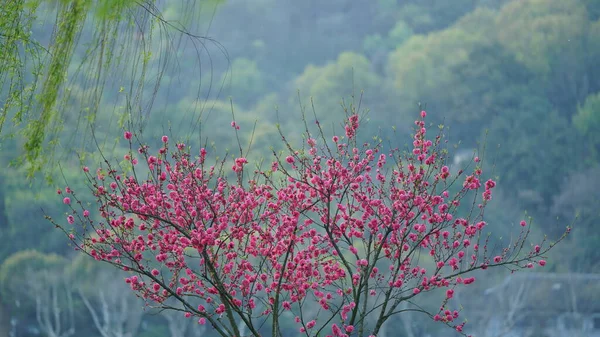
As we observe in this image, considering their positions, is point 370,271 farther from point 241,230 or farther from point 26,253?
point 26,253

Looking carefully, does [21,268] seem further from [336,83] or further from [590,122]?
[590,122]

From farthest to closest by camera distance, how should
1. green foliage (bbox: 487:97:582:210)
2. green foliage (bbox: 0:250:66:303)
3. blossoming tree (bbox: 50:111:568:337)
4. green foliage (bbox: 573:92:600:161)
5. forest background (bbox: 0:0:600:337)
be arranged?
green foliage (bbox: 573:92:600:161)
green foliage (bbox: 487:97:582:210)
forest background (bbox: 0:0:600:337)
green foliage (bbox: 0:250:66:303)
blossoming tree (bbox: 50:111:568:337)

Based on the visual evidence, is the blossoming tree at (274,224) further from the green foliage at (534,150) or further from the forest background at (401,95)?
→ the green foliage at (534,150)

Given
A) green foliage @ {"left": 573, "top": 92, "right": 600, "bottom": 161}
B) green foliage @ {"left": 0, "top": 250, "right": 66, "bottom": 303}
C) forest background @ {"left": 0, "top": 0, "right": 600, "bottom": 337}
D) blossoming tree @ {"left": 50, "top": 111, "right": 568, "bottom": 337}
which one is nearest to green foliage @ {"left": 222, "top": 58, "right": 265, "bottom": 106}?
forest background @ {"left": 0, "top": 0, "right": 600, "bottom": 337}

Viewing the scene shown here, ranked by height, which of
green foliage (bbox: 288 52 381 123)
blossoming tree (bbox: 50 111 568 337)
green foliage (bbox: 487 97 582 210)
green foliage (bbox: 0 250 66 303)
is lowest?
blossoming tree (bbox: 50 111 568 337)

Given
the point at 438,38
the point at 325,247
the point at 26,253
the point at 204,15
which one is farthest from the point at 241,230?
the point at 438,38

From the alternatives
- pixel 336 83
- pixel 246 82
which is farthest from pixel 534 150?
pixel 246 82

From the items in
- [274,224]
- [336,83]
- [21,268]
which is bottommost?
[274,224]

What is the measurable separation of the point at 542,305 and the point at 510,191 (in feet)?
8.70

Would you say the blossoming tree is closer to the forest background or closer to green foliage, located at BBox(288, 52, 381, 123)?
the forest background

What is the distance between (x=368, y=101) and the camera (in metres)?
20.8

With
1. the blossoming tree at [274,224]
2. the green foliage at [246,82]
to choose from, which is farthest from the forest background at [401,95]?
the blossoming tree at [274,224]

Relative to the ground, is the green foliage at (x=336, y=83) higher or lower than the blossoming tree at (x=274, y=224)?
higher

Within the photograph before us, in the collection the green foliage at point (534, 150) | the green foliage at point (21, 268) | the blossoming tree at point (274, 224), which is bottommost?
the blossoming tree at point (274, 224)
